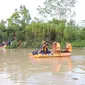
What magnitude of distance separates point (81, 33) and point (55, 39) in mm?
4440

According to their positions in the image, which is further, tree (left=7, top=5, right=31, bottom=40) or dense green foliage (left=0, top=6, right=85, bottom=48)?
tree (left=7, top=5, right=31, bottom=40)

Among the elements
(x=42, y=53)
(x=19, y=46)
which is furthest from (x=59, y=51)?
(x=19, y=46)

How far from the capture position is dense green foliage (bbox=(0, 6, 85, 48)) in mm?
35594

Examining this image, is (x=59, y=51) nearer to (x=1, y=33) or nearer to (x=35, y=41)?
(x=35, y=41)

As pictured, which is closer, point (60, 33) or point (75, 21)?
point (60, 33)

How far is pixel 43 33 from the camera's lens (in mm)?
35531

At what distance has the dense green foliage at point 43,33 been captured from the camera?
117 ft

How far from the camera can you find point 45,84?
360 inches

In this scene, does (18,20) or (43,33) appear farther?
(18,20)

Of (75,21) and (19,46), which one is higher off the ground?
(75,21)

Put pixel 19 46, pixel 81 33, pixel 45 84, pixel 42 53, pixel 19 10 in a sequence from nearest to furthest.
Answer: pixel 45 84
pixel 42 53
pixel 19 46
pixel 81 33
pixel 19 10

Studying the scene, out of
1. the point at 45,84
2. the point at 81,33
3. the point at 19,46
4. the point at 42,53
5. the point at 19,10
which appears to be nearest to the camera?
the point at 45,84

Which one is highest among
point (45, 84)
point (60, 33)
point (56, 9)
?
point (56, 9)

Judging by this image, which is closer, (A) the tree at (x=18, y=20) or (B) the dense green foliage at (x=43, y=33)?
(B) the dense green foliage at (x=43, y=33)
